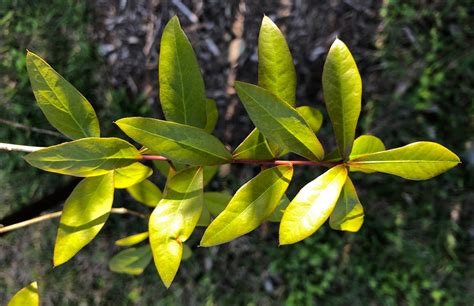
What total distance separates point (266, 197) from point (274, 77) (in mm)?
248

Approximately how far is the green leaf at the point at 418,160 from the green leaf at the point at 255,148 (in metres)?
0.24

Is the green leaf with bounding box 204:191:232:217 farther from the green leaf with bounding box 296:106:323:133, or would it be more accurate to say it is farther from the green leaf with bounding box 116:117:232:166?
the green leaf with bounding box 116:117:232:166

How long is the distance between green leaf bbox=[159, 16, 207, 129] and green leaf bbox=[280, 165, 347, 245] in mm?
289

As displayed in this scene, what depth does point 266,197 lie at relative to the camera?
34.5 inches

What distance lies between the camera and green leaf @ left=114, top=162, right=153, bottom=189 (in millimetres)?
1043

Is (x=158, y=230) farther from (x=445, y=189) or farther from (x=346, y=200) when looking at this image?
(x=445, y=189)

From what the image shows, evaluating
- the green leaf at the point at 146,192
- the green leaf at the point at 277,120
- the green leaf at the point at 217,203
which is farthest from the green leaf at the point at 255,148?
the green leaf at the point at 146,192

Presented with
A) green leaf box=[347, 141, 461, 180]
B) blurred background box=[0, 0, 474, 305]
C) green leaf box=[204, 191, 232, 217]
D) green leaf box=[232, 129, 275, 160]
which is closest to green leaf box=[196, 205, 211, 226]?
green leaf box=[204, 191, 232, 217]

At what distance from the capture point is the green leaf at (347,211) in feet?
3.14

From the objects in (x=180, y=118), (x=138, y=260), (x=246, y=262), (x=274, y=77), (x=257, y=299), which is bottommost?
(x=257, y=299)

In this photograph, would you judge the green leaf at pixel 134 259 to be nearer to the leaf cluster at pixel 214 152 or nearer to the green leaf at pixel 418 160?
the leaf cluster at pixel 214 152

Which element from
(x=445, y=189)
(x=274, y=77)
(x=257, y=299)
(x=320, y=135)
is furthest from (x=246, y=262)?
(x=274, y=77)

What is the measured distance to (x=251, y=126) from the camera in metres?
2.22

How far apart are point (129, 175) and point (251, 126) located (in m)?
1.23
